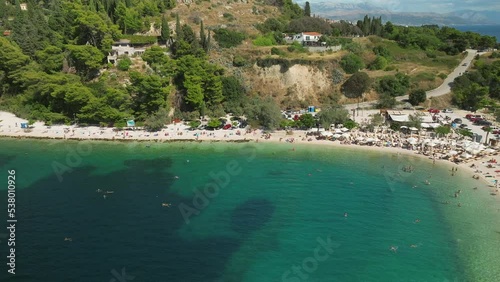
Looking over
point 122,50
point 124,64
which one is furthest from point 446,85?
point 122,50

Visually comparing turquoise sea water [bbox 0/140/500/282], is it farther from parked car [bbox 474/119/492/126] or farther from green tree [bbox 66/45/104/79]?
green tree [bbox 66/45/104/79]

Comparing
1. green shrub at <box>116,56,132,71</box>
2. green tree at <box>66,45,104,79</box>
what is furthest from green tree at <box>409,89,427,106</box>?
green tree at <box>66,45,104,79</box>

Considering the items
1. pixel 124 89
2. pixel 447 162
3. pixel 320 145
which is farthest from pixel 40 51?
pixel 447 162

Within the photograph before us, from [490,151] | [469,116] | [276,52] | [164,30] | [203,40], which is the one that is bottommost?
[490,151]

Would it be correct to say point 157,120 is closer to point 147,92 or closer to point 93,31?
point 147,92

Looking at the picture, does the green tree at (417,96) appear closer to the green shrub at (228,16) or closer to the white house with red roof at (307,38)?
the white house with red roof at (307,38)
